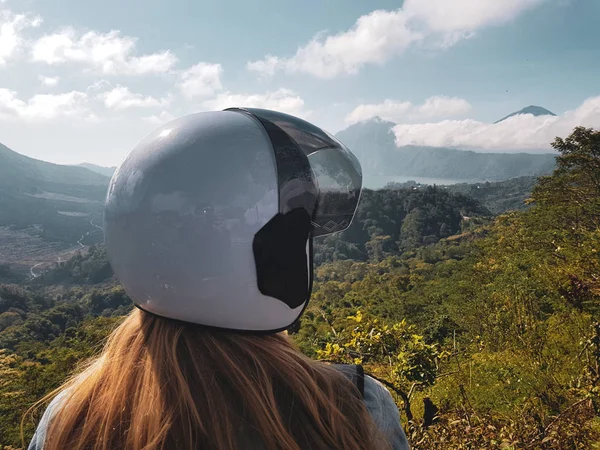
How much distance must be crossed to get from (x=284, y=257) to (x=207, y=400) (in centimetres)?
48

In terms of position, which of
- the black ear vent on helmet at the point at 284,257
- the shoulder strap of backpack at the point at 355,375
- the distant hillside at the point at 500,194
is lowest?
the distant hillside at the point at 500,194

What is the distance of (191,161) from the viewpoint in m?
1.13

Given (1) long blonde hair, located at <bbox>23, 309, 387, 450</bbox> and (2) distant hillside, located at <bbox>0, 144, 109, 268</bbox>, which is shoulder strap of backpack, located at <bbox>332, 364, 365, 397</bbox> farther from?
(2) distant hillside, located at <bbox>0, 144, 109, 268</bbox>

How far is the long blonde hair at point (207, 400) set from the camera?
882 mm

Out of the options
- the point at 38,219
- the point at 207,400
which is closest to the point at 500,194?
the point at 207,400

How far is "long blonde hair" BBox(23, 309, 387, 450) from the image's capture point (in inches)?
34.7

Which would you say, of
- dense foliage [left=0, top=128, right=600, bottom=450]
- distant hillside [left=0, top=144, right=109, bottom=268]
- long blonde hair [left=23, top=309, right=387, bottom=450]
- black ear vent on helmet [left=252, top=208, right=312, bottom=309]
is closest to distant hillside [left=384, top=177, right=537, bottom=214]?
dense foliage [left=0, top=128, right=600, bottom=450]

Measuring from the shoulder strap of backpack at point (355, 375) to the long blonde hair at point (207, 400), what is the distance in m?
0.02

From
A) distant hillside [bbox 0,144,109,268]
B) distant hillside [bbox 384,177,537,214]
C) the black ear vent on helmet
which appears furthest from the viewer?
distant hillside [bbox 0,144,109,268]

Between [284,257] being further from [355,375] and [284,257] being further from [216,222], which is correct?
[355,375]

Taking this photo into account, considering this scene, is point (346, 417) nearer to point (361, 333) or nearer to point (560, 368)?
point (361, 333)

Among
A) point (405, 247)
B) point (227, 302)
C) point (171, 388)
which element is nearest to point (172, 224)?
point (227, 302)

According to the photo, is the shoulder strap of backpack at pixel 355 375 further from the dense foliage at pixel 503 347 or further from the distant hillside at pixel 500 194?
the distant hillside at pixel 500 194

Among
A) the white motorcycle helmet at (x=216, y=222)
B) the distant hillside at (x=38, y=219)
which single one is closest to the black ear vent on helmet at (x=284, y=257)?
the white motorcycle helmet at (x=216, y=222)
